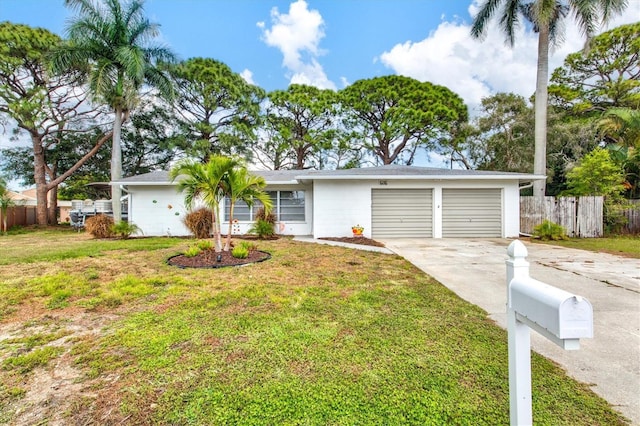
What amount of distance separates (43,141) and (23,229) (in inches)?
222

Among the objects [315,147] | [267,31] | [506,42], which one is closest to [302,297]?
[267,31]

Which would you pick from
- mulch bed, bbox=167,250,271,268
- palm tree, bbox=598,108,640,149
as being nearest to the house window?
mulch bed, bbox=167,250,271,268

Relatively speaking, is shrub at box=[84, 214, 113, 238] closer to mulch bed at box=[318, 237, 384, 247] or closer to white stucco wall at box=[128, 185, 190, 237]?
white stucco wall at box=[128, 185, 190, 237]

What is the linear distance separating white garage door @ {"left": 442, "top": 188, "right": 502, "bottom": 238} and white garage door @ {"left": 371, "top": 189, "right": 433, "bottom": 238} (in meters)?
0.71

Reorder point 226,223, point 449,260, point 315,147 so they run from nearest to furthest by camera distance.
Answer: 1. point 449,260
2. point 226,223
3. point 315,147

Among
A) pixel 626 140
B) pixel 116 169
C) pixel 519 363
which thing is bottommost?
pixel 519 363

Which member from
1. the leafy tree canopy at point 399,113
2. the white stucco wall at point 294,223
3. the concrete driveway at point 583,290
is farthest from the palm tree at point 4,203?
the leafy tree canopy at point 399,113

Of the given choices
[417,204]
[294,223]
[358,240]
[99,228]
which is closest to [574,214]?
[417,204]

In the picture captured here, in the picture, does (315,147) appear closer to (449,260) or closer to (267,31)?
(267,31)

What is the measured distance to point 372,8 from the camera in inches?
512

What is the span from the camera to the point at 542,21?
11.9 m

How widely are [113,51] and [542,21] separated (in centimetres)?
1810

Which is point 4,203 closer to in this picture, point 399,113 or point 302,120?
point 302,120

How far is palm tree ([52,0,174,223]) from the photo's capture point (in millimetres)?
12344
